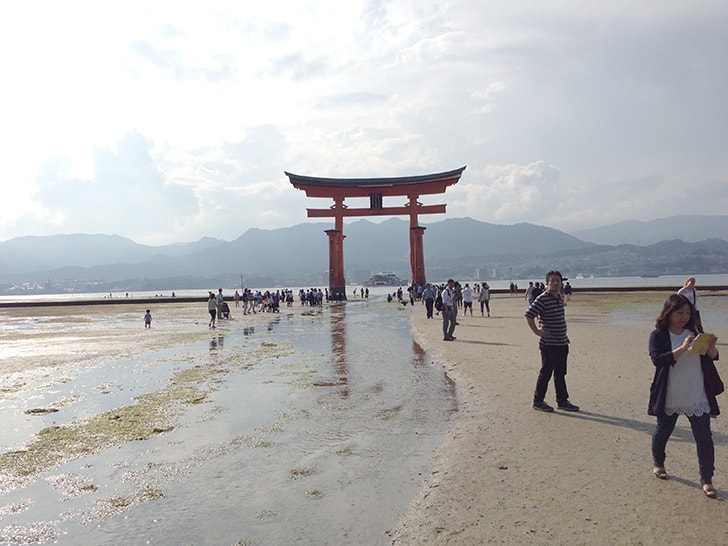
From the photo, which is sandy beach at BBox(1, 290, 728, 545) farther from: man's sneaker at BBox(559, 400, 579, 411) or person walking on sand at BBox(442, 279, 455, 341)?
person walking on sand at BBox(442, 279, 455, 341)

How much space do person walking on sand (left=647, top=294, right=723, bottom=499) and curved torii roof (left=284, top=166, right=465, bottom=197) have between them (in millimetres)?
42108

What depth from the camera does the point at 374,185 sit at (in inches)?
1815

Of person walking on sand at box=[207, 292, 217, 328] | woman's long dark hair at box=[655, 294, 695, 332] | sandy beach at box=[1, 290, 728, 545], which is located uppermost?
woman's long dark hair at box=[655, 294, 695, 332]

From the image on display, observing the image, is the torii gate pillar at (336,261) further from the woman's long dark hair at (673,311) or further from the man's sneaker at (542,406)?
the woman's long dark hair at (673,311)

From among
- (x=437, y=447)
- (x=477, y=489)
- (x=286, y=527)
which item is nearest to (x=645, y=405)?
(x=437, y=447)

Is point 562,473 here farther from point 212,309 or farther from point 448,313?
point 212,309

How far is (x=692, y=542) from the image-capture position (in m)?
3.28

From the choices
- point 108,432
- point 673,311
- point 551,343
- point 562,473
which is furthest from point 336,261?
point 673,311

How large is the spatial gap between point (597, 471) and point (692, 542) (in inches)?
50.4

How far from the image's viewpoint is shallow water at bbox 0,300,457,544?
4023mm

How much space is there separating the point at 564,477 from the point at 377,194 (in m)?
43.2

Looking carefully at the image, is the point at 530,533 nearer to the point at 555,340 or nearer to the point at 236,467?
the point at 236,467

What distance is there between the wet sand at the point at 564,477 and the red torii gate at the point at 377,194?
38.2 metres

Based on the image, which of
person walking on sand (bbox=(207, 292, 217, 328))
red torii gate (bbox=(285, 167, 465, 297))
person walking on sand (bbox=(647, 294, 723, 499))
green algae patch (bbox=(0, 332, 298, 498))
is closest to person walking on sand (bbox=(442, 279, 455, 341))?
green algae patch (bbox=(0, 332, 298, 498))
